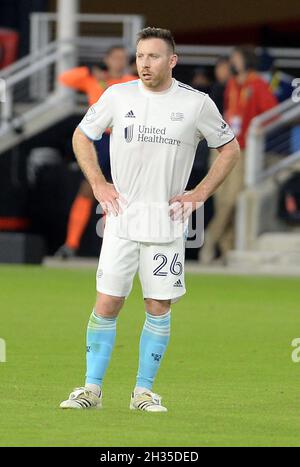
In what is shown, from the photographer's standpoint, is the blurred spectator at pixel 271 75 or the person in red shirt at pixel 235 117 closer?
the person in red shirt at pixel 235 117

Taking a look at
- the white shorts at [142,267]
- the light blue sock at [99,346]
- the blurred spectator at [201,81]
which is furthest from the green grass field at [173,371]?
the blurred spectator at [201,81]

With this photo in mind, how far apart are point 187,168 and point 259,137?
14.5 m

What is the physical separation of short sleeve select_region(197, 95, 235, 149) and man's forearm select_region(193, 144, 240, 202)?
0.08 metres

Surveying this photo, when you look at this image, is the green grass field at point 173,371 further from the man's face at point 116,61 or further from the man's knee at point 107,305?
the man's face at point 116,61

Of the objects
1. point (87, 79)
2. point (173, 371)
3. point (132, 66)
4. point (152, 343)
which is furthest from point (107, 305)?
point (132, 66)

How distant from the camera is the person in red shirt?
22547 millimetres

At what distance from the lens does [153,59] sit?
882 cm

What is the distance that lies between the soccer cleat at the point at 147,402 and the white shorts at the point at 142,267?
568mm

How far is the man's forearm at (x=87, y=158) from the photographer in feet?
29.7

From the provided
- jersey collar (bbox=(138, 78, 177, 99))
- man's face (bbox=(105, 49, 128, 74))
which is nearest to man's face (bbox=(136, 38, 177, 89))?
jersey collar (bbox=(138, 78, 177, 99))

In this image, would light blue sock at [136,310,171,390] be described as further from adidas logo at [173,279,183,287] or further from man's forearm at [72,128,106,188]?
man's forearm at [72,128,106,188]

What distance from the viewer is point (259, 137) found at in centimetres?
2350

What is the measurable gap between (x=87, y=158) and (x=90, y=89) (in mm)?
12407

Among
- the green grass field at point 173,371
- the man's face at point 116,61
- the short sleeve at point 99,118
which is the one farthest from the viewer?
the man's face at point 116,61
